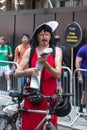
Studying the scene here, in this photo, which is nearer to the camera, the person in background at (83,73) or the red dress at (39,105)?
the red dress at (39,105)

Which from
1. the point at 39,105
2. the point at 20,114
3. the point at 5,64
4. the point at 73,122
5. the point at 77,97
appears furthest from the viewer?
the point at 5,64

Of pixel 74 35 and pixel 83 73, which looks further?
pixel 74 35

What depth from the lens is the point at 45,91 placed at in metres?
4.98

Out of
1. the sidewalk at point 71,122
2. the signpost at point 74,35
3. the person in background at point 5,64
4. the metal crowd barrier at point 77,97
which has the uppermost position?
the signpost at point 74,35

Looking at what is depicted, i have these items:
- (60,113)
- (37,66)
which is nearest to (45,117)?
(60,113)

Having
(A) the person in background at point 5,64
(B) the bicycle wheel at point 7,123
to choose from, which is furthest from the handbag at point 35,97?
(A) the person in background at point 5,64

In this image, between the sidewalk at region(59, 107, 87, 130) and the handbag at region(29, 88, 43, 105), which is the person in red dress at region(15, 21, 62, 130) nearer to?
the handbag at region(29, 88, 43, 105)

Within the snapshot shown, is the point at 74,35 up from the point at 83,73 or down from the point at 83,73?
up

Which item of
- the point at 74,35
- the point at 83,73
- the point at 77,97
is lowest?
the point at 77,97

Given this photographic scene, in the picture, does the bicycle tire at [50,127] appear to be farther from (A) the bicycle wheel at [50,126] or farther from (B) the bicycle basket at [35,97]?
(B) the bicycle basket at [35,97]

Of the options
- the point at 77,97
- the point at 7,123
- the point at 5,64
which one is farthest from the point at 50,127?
the point at 5,64

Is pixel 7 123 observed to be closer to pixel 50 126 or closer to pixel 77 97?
pixel 50 126

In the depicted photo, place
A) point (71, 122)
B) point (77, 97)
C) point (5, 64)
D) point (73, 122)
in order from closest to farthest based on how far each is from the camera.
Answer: point (73, 122) < point (71, 122) < point (77, 97) < point (5, 64)

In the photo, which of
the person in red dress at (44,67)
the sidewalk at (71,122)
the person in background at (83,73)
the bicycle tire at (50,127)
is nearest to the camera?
the bicycle tire at (50,127)
